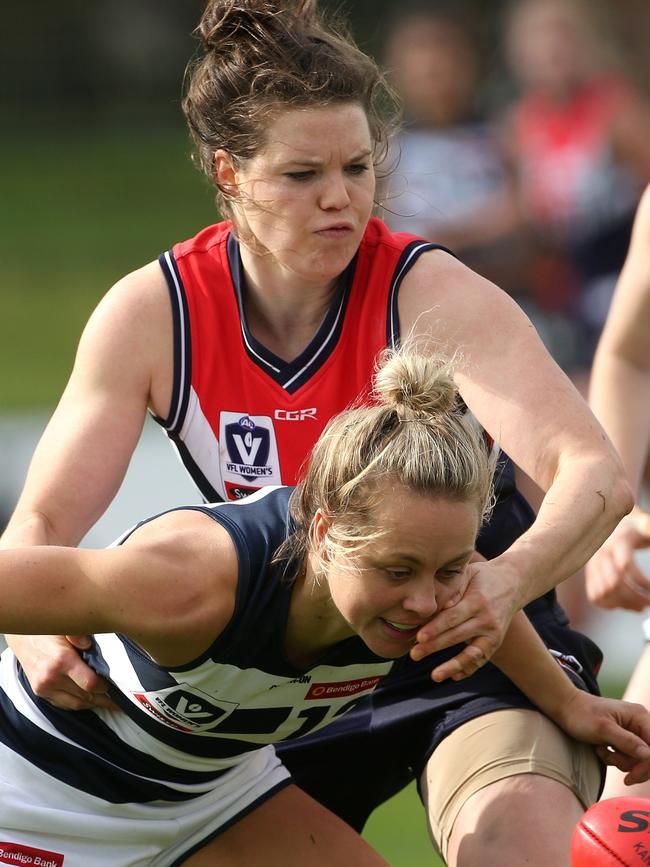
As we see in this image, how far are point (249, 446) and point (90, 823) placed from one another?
32.3 inches

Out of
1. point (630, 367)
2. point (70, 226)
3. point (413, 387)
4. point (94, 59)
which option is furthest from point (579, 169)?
point (94, 59)

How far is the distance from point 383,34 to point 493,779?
13.4 meters

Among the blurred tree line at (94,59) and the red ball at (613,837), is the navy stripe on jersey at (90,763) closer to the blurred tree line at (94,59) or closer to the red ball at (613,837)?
the red ball at (613,837)

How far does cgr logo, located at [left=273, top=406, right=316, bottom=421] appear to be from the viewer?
339 cm

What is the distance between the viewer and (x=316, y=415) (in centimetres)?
339

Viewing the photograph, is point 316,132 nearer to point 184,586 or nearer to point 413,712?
point 184,586

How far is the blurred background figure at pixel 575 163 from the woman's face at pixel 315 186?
4.48 m

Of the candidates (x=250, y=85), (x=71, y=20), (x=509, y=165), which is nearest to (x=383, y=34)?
(x=71, y=20)

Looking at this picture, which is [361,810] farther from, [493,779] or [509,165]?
[509,165]

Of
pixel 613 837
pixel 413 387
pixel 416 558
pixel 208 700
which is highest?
pixel 413 387

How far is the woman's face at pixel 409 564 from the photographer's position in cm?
276

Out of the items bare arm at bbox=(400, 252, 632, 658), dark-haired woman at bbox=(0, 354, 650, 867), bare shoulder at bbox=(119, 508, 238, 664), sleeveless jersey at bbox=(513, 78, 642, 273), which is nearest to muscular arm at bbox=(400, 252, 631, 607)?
bare arm at bbox=(400, 252, 632, 658)

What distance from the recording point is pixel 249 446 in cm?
344

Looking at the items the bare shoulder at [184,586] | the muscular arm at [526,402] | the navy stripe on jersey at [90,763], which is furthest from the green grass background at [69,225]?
the bare shoulder at [184,586]
